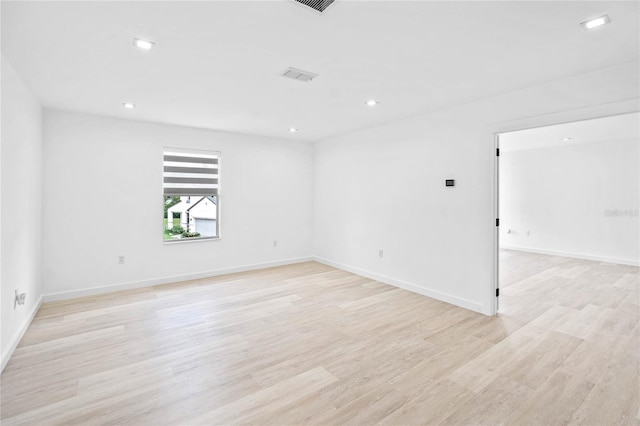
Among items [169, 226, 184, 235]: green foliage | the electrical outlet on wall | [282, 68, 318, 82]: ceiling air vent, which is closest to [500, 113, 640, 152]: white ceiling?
[282, 68, 318, 82]: ceiling air vent

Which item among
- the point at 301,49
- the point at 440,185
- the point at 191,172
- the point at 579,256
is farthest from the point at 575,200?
the point at 191,172

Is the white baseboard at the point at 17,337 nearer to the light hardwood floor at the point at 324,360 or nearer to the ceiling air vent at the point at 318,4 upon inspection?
the light hardwood floor at the point at 324,360

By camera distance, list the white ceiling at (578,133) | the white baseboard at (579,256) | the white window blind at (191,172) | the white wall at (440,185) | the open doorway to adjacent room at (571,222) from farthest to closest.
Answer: the white baseboard at (579,256), the white ceiling at (578,133), the white window blind at (191,172), the open doorway to adjacent room at (571,222), the white wall at (440,185)

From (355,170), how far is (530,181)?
5.25 meters

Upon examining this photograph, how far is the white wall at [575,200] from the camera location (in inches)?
252

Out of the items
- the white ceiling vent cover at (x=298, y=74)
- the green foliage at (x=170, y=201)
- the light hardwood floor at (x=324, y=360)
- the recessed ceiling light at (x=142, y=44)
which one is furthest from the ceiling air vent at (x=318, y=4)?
the green foliage at (x=170, y=201)

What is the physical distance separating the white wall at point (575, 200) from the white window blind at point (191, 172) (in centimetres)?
748

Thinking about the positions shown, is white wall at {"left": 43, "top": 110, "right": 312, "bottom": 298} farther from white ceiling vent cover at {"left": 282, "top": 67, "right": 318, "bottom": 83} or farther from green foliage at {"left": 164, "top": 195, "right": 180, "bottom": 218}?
white ceiling vent cover at {"left": 282, "top": 67, "right": 318, "bottom": 83}

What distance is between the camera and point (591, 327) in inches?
131

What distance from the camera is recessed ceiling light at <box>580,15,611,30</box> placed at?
6.71 ft

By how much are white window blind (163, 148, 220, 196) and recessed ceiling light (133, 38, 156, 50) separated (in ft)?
9.28

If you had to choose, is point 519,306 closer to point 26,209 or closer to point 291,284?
point 291,284

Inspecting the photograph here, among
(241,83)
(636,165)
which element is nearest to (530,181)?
(636,165)

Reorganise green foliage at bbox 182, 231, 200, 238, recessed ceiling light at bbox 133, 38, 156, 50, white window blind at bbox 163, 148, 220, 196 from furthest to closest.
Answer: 1. green foliage at bbox 182, 231, 200, 238
2. white window blind at bbox 163, 148, 220, 196
3. recessed ceiling light at bbox 133, 38, 156, 50
